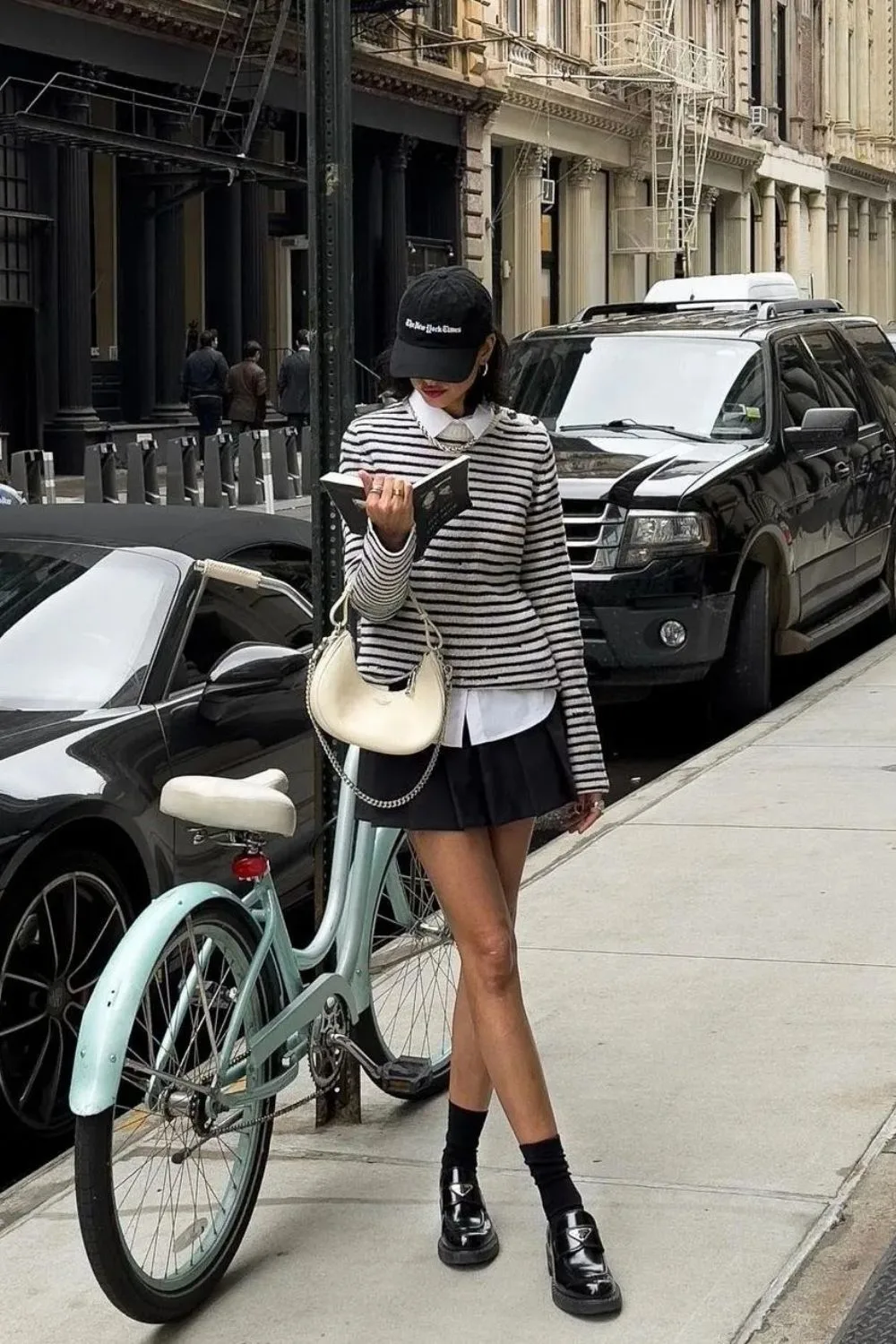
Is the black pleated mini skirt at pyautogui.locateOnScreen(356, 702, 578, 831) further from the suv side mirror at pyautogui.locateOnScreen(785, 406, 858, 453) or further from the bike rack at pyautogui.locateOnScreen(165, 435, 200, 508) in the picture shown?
the bike rack at pyautogui.locateOnScreen(165, 435, 200, 508)

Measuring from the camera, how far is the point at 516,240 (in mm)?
40875

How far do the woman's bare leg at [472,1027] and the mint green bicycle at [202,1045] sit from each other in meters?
0.32

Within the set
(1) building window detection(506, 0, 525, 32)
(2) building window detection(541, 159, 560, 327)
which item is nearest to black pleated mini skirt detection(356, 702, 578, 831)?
(1) building window detection(506, 0, 525, 32)

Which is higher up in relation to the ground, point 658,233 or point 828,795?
point 658,233

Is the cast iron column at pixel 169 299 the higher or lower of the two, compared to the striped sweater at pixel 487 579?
higher

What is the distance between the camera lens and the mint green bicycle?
3.69 m

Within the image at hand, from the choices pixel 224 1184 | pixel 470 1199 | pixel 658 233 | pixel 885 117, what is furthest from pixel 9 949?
pixel 885 117

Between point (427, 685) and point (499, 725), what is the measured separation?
0.62 ft

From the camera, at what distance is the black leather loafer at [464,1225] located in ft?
13.6

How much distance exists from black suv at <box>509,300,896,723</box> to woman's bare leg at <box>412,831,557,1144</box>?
19.7 feet

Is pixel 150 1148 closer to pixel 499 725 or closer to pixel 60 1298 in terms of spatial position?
pixel 60 1298

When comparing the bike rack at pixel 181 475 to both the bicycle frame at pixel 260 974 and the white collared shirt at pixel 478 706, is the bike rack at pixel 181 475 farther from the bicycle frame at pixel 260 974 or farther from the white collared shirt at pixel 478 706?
the white collared shirt at pixel 478 706

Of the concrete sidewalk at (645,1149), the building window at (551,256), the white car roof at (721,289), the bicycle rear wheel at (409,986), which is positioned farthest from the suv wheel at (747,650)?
the building window at (551,256)

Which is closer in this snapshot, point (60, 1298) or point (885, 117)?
point (60, 1298)
